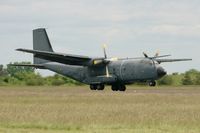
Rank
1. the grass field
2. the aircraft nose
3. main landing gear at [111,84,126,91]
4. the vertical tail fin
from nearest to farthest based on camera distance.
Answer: the grass field < the aircraft nose < main landing gear at [111,84,126,91] < the vertical tail fin

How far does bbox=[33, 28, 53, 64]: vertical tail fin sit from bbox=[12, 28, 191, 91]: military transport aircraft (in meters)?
3.26

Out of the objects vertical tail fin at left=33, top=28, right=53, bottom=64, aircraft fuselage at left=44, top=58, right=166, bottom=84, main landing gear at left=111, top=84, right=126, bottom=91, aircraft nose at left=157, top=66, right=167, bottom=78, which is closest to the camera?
aircraft nose at left=157, top=66, right=167, bottom=78

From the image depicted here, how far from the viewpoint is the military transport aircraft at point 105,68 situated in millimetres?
56562

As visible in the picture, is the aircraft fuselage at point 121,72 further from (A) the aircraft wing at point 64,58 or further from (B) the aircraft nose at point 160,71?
(A) the aircraft wing at point 64,58

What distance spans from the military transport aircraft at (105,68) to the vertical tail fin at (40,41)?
326 cm

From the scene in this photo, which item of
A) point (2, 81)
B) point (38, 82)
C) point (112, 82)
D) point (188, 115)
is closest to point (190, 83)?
point (38, 82)

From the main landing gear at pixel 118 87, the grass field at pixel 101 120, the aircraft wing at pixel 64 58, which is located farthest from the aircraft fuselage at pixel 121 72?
the grass field at pixel 101 120

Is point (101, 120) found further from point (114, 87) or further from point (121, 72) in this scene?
point (114, 87)

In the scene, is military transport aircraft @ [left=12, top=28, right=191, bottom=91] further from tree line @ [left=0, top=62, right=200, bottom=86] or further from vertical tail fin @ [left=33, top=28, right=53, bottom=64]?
tree line @ [left=0, top=62, right=200, bottom=86]

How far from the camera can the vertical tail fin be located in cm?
6831

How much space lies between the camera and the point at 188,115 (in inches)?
1035

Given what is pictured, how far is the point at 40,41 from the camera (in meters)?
68.3

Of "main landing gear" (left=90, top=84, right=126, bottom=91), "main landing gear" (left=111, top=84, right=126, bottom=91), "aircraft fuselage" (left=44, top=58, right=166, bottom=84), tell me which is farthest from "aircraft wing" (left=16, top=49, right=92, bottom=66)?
"main landing gear" (left=111, top=84, right=126, bottom=91)

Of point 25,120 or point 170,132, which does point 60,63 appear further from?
point 170,132
